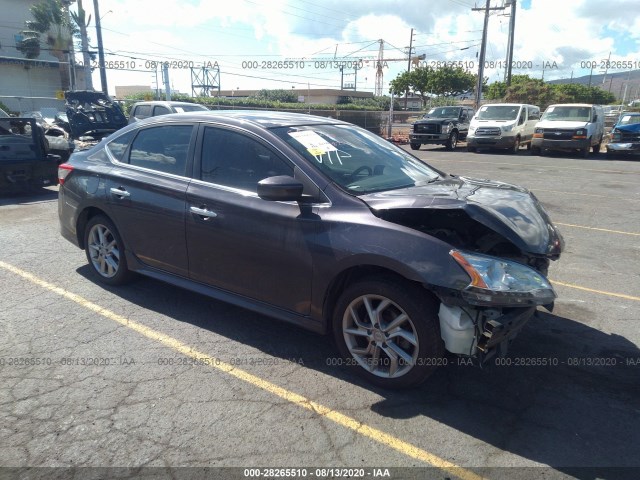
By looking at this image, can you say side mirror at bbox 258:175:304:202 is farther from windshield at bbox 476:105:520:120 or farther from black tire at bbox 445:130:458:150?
black tire at bbox 445:130:458:150

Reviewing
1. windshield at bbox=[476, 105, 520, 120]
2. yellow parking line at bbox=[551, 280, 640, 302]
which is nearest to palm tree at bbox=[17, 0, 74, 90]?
windshield at bbox=[476, 105, 520, 120]

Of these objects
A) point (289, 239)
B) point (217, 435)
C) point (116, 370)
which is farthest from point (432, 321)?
point (116, 370)

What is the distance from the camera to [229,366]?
11.8 feet

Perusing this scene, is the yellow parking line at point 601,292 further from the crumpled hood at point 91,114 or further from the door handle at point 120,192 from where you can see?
the crumpled hood at point 91,114

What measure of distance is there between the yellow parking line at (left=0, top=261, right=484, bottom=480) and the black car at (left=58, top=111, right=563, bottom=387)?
43cm

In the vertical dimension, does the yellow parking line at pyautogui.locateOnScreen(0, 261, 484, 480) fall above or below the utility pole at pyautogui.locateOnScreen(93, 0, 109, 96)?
below

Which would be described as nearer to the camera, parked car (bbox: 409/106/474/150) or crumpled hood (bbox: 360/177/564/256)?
crumpled hood (bbox: 360/177/564/256)

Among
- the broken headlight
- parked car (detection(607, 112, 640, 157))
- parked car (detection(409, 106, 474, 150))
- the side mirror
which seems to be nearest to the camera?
the broken headlight

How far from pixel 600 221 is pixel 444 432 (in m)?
6.71

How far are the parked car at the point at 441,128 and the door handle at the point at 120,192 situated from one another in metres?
20.2

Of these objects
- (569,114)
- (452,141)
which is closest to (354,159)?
(569,114)

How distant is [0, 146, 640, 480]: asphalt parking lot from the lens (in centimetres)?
269

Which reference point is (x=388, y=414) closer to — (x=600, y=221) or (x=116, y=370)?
(x=116, y=370)

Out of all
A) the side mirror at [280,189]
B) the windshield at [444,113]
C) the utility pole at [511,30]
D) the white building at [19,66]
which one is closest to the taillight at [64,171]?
the side mirror at [280,189]
